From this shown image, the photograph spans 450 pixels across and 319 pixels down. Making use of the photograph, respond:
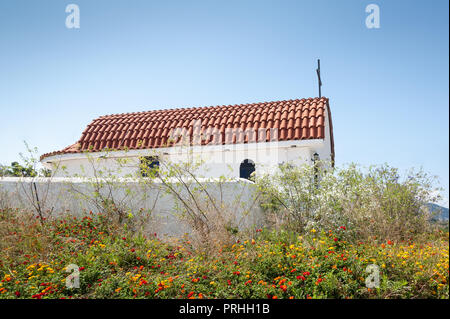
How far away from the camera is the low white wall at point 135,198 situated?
7930 mm

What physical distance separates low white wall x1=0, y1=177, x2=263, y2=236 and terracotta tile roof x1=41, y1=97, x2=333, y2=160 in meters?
3.92

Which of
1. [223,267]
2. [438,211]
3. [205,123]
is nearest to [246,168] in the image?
[205,123]

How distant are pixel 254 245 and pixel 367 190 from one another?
308cm

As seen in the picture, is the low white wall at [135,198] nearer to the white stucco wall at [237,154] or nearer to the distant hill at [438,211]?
the white stucco wall at [237,154]

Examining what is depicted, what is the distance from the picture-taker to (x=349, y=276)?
5098mm

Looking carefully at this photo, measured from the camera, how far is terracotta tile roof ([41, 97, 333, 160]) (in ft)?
38.8

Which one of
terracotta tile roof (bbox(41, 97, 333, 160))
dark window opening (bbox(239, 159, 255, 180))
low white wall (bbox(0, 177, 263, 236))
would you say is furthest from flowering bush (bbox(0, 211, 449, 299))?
terracotta tile roof (bbox(41, 97, 333, 160))

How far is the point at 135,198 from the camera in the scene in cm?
850

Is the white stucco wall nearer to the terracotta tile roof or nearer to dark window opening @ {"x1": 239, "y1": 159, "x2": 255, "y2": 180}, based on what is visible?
dark window opening @ {"x1": 239, "y1": 159, "x2": 255, "y2": 180}

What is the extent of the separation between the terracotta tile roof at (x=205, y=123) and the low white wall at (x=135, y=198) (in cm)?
392

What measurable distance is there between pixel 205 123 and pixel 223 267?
320 inches

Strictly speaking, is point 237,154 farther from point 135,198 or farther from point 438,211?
point 438,211

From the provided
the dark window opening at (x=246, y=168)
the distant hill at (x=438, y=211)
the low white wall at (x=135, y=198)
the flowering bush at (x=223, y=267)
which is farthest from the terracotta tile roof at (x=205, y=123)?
the flowering bush at (x=223, y=267)
